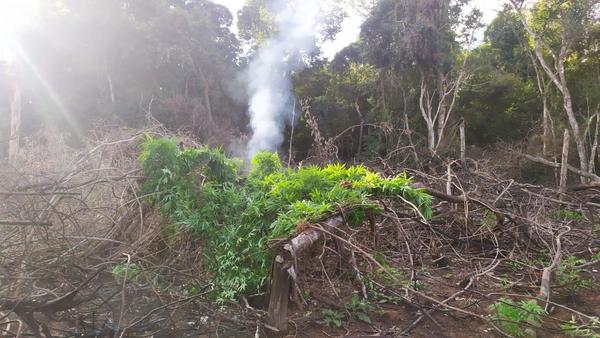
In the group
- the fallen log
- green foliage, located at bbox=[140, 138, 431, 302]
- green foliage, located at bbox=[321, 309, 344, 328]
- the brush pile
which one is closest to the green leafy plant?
the brush pile

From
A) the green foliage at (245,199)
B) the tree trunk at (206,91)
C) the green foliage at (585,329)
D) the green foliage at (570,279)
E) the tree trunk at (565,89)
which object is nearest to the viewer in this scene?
the green foliage at (585,329)

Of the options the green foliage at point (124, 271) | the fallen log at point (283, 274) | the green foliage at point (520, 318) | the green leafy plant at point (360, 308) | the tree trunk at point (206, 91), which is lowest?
the green foliage at point (520, 318)

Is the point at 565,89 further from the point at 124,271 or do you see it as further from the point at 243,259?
the point at 124,271

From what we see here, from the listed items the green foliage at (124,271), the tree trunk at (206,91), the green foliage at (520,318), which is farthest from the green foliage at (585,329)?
the tree trunk at (206,91)

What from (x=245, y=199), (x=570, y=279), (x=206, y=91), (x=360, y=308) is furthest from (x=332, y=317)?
(x=206, y=91)

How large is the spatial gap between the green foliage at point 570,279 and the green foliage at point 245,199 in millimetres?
2078

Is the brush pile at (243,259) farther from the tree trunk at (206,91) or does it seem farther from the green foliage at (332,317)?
the tree trunk at (206,91)

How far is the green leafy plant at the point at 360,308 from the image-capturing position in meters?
4.34

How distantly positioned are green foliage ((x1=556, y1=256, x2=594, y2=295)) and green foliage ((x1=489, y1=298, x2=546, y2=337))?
122cm

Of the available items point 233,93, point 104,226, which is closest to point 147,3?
point 233,93

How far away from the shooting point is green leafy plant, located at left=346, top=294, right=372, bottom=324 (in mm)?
4340

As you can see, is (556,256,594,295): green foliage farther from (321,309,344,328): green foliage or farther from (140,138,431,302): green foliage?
(321,309,344,328): green foliage

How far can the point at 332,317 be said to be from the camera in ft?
14.3

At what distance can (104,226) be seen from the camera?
459cm
